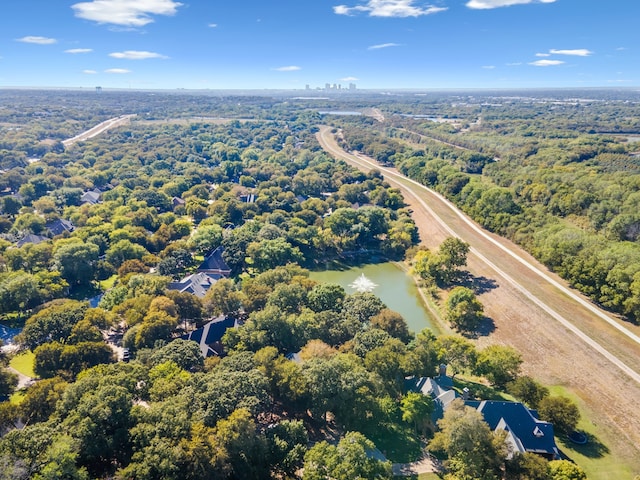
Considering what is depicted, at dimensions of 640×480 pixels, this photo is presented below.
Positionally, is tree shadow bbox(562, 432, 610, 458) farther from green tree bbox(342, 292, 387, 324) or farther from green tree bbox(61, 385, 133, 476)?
green tree bbox(61, 385, 133, 476)

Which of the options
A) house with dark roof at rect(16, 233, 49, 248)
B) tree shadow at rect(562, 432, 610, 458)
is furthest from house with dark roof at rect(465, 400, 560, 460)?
house with dark roof at rect(16, 233, 49, 248)

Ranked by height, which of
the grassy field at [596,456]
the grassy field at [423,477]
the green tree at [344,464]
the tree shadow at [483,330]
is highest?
the green tree at [344,464]

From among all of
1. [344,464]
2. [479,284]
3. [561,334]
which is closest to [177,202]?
[479,284]

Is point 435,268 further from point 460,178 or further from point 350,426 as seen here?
point 460,178

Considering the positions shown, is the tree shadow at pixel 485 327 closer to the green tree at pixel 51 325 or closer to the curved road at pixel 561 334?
the curved road at pixel 561 334

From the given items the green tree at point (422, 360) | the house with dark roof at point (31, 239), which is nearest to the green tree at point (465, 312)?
the green tree at point (422, 360)

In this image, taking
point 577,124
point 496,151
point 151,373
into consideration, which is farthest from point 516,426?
point 577,124
